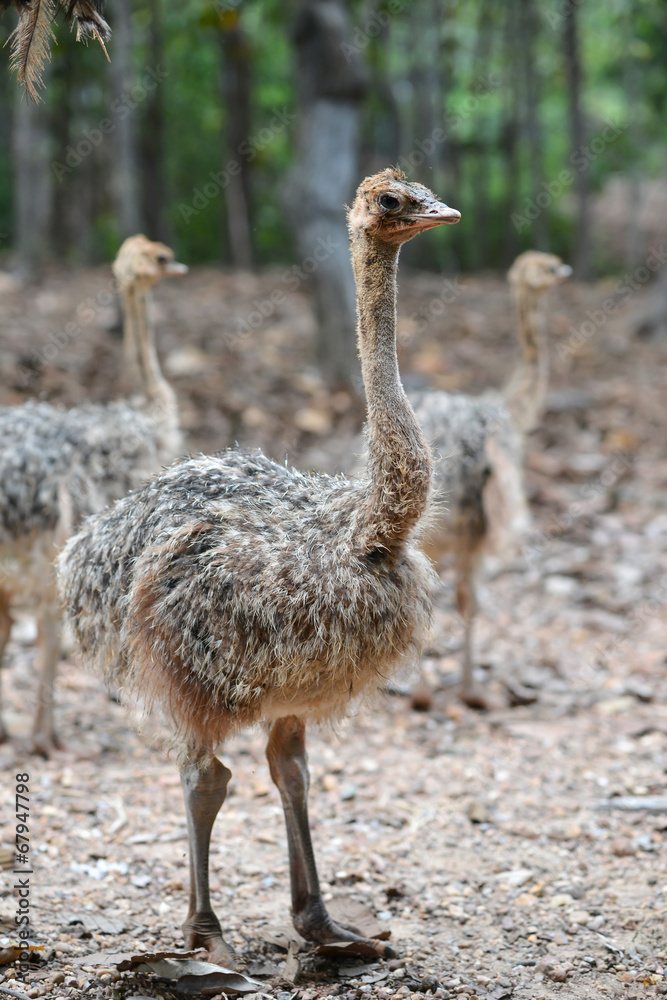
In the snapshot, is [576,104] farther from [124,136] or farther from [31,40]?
[31,40]

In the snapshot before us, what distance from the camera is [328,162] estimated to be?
10500 millimetres

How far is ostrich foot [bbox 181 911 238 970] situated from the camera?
3764 millimetres

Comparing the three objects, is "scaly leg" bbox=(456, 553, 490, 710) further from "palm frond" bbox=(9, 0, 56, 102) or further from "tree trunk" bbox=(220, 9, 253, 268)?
"tree trunk" bbox=(220, 9, 253, 268)

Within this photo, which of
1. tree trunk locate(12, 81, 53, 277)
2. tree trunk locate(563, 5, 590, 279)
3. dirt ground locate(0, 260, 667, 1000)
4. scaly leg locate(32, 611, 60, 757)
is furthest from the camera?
tree trunk locate(563, 5, 590, 279)

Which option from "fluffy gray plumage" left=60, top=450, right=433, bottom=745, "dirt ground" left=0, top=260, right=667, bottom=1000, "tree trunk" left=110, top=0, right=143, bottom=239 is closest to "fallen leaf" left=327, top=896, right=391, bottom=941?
"dirt ground" left=0, top=260, right=667, bottom=1000

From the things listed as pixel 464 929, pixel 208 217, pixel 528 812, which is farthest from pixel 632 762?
pixel 208 217

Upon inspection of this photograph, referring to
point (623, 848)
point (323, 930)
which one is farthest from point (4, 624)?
point (623, 848)

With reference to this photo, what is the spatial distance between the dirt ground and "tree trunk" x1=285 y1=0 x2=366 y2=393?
80 centimetres

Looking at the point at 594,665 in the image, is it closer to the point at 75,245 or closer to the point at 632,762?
the point at 632,762

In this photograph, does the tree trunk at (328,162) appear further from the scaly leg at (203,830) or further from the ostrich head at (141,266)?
the scaly leg at (203,830)

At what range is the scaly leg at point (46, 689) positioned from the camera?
5766 mm

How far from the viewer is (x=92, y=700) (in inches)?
262

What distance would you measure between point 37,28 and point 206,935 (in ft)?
10.1

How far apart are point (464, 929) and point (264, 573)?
1.84 meters
